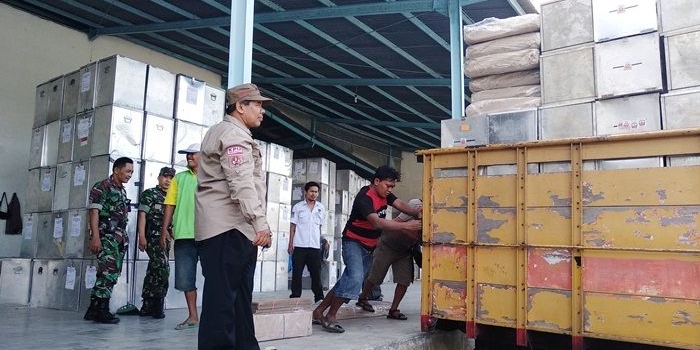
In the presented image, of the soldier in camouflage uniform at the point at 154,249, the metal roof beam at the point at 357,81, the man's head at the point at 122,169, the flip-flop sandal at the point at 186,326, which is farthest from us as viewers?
the metal roof beam at the point at 357,81

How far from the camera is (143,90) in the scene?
7.23 metres

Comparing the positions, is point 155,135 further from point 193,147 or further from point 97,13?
point 97,13

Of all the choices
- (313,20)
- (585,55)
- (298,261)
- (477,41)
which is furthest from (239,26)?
(313,20)

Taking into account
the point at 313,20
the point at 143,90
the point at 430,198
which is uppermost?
the point at 313,20

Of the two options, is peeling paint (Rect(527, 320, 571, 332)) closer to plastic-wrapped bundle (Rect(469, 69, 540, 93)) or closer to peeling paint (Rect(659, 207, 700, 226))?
peeling paint (Rect(659, 207, 700, 226))

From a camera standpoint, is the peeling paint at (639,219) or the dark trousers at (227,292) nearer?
the dark trousers at (227,292)

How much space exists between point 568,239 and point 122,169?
14.9 ft

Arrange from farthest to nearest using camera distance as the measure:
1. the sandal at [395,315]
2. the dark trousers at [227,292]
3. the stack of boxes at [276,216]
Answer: the stack of boxes at [276,216] < the sandal at [395,315] < the dark trousers at [227,292]

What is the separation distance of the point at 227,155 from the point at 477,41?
3250 mm

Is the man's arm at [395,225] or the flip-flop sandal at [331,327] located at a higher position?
the man's arm at [395,225]

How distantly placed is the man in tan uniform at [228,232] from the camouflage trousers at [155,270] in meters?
3.22

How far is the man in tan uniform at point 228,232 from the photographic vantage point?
324 centimetres

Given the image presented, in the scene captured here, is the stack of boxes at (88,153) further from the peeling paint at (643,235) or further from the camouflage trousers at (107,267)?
the peeling paint at (643,235)

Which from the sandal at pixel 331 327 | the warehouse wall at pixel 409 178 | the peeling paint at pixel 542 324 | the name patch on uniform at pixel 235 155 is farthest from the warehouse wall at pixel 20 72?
the warehouse wall at pixel 409 178
